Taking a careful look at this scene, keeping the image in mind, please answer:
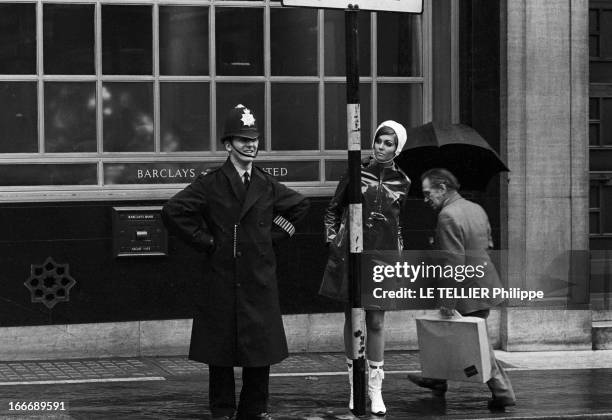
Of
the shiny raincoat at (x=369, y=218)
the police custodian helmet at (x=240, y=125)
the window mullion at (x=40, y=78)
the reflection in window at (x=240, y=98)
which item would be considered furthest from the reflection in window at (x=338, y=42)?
the police custodian helmet at (x=240, y=125)

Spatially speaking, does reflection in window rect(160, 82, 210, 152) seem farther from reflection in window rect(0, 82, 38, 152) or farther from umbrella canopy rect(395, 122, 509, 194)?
umbrella canopy rect(395, 122, 509, 194)

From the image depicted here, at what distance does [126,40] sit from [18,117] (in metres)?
1.17

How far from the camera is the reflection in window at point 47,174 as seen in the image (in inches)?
440

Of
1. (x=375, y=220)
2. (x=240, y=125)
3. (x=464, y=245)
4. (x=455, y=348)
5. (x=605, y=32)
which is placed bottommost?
(x=455, y=348)

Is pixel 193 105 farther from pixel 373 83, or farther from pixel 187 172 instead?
pixel 373 83

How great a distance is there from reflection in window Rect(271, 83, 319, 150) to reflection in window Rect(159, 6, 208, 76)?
0.75 meters

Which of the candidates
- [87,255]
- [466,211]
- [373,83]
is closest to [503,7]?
[373,83]

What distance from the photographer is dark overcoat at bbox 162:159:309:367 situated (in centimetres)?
802

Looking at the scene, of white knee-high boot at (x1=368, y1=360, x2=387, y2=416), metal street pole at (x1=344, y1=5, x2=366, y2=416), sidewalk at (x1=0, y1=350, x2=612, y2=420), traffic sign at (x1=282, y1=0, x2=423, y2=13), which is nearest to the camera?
traffic sign at (x1=282, y1=0, x2=423, y2=13)

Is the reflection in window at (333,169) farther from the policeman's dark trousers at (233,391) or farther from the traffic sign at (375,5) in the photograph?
the policeman's dark trousers at (233,391)

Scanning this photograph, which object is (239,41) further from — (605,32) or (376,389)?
(376,389)

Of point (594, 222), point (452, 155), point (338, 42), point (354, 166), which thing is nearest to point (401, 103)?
point (338, 42)

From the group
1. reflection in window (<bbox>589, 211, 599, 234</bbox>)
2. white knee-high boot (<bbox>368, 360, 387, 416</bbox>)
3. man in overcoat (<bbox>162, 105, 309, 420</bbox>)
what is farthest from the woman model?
reflection in window (<bbox>589, 211, 599, 234</bbox>)

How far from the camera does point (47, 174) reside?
1127 cm
